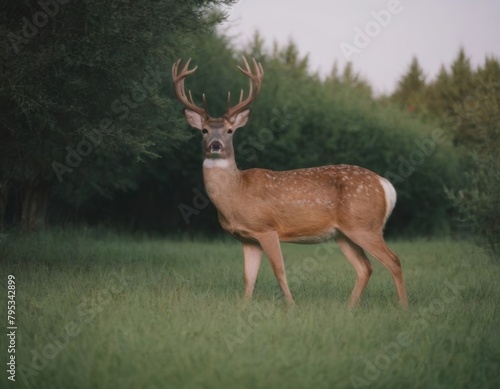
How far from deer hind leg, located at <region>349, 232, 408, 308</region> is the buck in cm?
1

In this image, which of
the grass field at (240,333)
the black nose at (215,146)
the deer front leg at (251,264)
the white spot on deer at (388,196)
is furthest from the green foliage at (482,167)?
the black nose at (215,146)

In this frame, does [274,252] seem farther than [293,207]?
No

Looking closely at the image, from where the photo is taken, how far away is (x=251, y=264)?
7.95 meters

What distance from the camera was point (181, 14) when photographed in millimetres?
10016

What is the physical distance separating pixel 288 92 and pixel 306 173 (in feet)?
40.5

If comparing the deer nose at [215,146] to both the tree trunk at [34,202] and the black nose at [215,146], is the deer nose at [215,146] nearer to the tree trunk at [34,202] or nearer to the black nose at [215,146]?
the black nose at [215,146]

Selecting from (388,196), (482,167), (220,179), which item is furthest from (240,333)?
(482,167)

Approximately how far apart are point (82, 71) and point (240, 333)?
186 inches

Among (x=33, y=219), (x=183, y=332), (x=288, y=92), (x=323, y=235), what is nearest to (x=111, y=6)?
(x=323, y=235)

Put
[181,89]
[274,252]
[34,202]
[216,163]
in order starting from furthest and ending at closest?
1. [34,202]
2. [181,89]
3. [216,163]
4. [274,252]

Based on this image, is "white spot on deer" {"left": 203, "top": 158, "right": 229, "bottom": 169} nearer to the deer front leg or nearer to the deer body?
the deer body

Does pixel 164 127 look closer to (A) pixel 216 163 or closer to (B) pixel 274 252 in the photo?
(A) pixel 216 163

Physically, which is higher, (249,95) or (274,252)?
(249,95)

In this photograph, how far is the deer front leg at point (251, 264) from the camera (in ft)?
25.6
